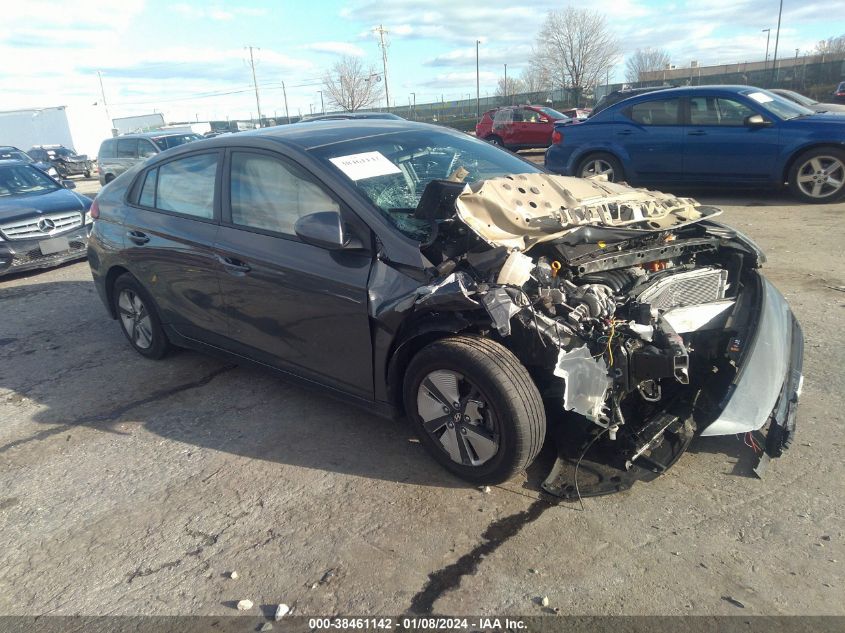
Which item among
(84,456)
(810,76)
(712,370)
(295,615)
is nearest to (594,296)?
(712,370)

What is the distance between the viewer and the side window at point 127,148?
57.8 ft

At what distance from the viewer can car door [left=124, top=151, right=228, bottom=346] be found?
413cm

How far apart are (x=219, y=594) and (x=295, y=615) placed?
368 mm

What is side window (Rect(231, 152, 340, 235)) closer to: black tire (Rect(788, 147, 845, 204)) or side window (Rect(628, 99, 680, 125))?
side window (Rect(628, 99, 680, 125))

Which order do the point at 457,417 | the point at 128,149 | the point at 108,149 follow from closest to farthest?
1. the point at 457,417
2. the point at 128,149
3. the point at 108,149

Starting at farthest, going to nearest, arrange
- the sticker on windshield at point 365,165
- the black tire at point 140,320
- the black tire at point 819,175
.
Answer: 1. the black tire at point 819,175
2. the black tire at point 140,320
3. the sticker on windshield at point 365,165

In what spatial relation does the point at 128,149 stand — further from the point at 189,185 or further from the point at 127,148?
the point at 189,185

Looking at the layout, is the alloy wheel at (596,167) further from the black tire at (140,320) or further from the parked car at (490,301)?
the black tire at (140,320)

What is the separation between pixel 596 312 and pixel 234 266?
2.18 m

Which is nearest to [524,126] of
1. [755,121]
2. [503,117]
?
[503,117]

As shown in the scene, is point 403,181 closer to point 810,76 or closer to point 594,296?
point 594,296

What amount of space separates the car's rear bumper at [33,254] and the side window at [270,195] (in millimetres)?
4783

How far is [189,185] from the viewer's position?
14.4 feet

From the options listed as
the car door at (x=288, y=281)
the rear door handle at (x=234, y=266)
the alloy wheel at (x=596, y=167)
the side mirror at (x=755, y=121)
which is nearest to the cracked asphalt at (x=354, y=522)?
the car door at (x=288, y=281)
